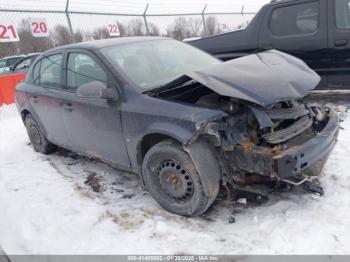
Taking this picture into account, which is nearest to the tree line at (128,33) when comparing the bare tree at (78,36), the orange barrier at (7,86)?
the bare tree at (78,36)

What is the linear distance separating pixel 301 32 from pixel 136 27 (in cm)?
962

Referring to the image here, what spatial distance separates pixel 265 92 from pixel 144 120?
1148mm

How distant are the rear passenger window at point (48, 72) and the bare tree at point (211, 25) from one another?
13829 mm

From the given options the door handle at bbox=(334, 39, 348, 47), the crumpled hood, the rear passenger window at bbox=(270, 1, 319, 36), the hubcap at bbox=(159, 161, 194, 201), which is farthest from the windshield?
the door handle at bbox=(334, 39, 348, 47)

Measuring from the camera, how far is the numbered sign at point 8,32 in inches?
401

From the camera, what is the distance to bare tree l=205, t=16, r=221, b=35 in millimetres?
18094

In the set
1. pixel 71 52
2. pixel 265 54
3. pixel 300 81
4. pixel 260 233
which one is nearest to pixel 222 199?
pixel 260 233

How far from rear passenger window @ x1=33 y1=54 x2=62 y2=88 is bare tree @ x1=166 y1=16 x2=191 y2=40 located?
12376 millimetres

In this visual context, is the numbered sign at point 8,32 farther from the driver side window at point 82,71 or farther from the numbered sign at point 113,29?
the driver side window at point 82,71

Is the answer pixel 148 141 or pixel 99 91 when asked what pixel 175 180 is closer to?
pixel 148 141

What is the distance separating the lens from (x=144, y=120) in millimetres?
3455

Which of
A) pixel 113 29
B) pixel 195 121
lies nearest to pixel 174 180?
pixel 195 121

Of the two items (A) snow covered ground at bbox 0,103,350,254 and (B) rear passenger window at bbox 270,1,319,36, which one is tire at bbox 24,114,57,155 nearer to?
(A) snow covered ground at bbox 0,103,350,254

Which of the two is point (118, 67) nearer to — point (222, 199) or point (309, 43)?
point (222, 199)
